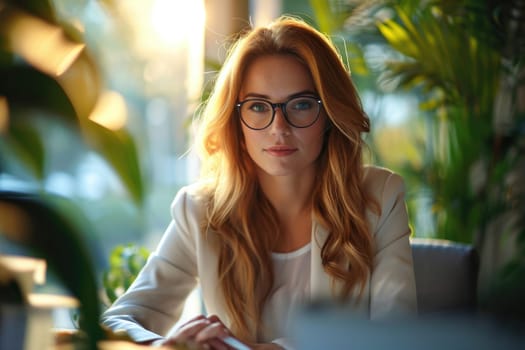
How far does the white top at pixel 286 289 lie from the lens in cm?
194

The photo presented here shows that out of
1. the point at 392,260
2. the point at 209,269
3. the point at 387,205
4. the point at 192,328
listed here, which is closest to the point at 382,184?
the point at 387,205

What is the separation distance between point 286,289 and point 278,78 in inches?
22.9

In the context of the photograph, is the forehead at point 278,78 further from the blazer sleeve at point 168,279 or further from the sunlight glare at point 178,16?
the sunlight glare at point 178,16

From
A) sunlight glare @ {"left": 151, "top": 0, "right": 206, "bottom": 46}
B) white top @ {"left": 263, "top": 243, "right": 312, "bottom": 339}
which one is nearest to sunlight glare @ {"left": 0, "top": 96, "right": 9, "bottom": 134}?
white top @ {"left": 263, "top": 243, "right": 312, "bottom": 339}

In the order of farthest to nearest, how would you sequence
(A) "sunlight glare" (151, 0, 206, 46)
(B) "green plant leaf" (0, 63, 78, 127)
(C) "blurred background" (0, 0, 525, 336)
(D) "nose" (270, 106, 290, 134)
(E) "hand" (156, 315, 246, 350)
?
(C) "blurred background" (0, 0, 525, 336) < (A) "sunlight glare" (151, 0, 206, 46) < (D) "nose" (270, 106, 290, 134) < (E) "hand" (156, 315, 246, 350) < (B) "green plant leaf" (0, 63, 78, 127)

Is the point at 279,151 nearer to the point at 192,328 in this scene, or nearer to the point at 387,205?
the point at 387,205

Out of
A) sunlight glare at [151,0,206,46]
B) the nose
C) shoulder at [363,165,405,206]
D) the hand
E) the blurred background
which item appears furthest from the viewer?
the blurred background

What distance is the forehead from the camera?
6.23 feet

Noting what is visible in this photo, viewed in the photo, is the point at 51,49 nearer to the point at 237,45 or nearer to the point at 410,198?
the point at 237,45

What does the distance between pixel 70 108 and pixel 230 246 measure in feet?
5.20

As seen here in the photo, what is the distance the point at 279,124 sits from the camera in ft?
6.14

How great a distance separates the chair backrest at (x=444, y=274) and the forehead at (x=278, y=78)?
610mm

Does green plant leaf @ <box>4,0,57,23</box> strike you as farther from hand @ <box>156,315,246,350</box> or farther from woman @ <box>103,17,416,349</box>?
woman @ <box>103,17,416,349</box>

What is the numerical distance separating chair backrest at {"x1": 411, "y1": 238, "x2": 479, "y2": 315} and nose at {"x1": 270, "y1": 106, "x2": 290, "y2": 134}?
22.2 inches
